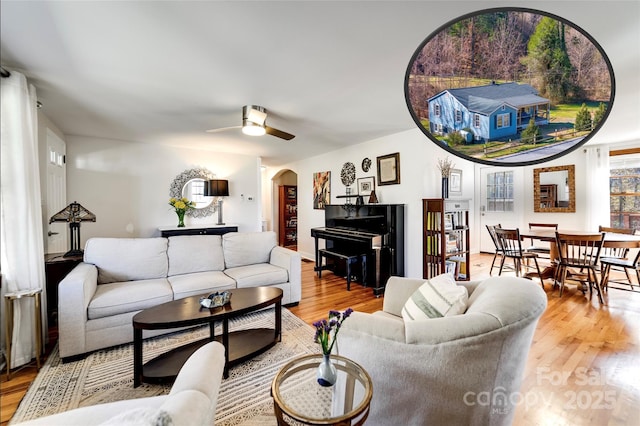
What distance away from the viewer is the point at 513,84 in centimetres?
83

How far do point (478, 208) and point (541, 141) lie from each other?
6.33 meters

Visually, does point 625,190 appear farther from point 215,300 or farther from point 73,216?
point 73,216

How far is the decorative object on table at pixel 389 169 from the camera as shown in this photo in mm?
3840

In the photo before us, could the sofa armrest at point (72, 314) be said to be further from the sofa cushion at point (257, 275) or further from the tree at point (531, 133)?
the tree at point (531, 133)

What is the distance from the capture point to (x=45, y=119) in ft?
10.0

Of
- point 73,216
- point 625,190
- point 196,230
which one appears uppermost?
point 625,190

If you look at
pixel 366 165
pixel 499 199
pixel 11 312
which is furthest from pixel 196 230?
pixel 499 199

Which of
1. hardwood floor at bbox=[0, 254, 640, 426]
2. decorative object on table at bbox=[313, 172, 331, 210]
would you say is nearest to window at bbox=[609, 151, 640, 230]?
hardwood floor at bbox=[0, 254, 640, 426]

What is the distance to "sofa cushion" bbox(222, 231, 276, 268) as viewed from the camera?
124 inches

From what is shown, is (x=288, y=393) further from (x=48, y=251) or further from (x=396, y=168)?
(x=48, y=251)

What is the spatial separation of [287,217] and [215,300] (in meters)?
5.62

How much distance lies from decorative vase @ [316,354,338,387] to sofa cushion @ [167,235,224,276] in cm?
229

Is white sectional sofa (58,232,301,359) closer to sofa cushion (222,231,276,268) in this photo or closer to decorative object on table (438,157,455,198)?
sofa cushion (222,231,276,268)

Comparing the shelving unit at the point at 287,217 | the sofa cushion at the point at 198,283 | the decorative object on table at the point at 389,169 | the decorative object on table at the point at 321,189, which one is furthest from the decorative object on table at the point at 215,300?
the shelving unit at the point at 287,217
